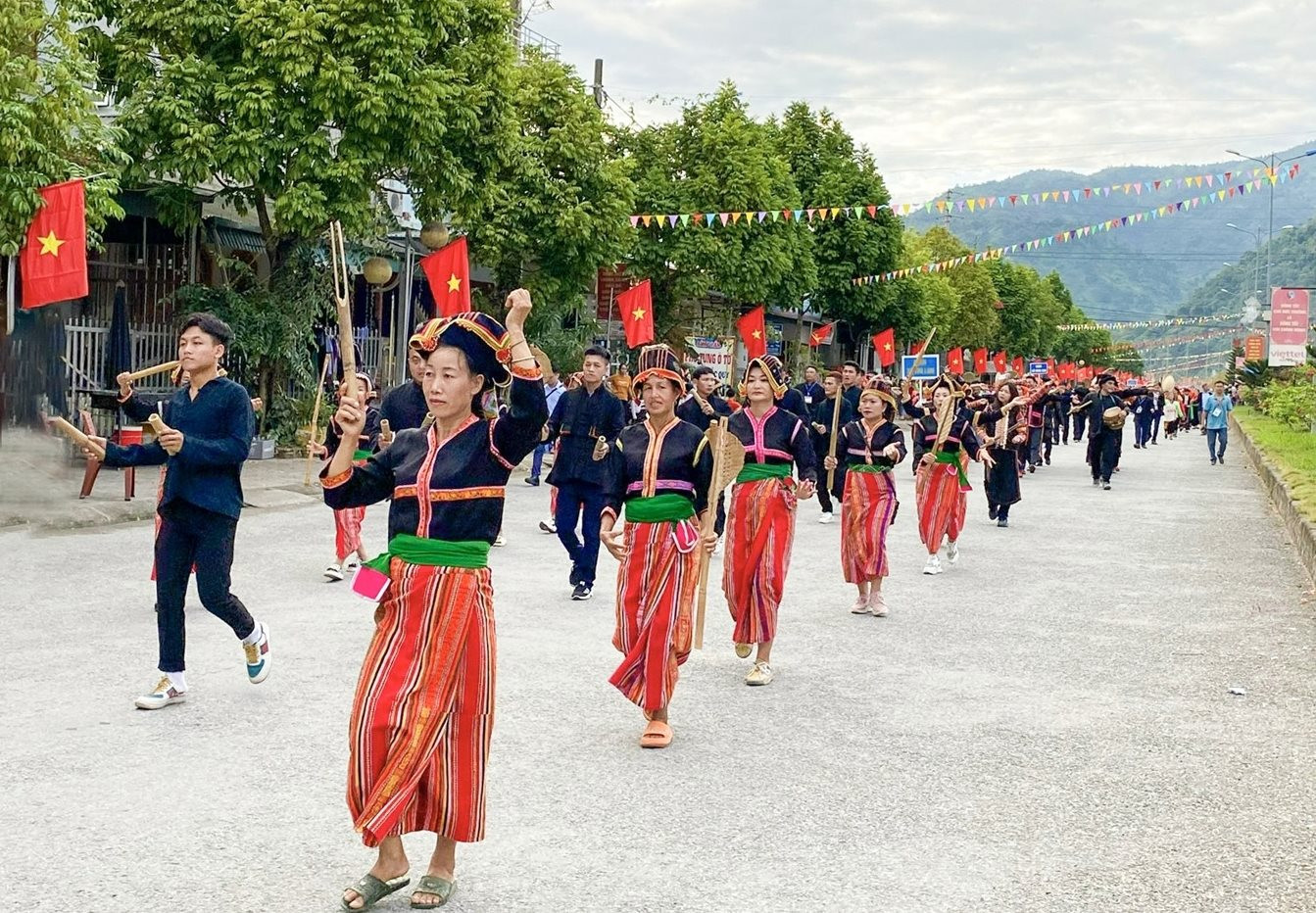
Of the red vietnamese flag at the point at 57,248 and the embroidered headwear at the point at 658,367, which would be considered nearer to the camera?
the embroidered headwear at the point at 658,367

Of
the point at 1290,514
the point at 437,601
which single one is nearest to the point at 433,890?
the point at 437,601

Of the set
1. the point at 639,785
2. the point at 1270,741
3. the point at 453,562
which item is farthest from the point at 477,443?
the point at 1270,741

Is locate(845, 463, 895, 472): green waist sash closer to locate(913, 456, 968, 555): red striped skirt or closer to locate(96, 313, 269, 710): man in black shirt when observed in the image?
locate(913, 456, 968, 555): red striped skirt

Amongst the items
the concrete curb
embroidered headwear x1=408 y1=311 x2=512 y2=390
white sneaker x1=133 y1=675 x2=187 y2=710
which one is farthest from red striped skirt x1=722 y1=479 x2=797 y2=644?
the concrete curb

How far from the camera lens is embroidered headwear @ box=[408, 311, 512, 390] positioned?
4676 mm

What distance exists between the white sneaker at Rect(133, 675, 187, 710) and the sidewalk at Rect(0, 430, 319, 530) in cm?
708

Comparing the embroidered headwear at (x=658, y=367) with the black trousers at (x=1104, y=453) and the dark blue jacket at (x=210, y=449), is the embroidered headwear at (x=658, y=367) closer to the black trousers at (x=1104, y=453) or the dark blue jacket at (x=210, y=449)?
the dark blue jacket at (x=210, y=449)

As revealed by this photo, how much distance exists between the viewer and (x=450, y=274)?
73.9 feet

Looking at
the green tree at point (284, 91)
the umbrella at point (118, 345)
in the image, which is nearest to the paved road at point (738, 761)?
the green tree at point (284, 91)

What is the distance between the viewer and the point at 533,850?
16.6 ft

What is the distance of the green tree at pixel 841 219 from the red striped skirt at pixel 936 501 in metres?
30.5

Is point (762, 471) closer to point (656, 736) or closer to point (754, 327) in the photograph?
point (656, 736)

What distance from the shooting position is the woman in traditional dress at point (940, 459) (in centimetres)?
1280

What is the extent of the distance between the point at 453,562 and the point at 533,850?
3.57 ft
